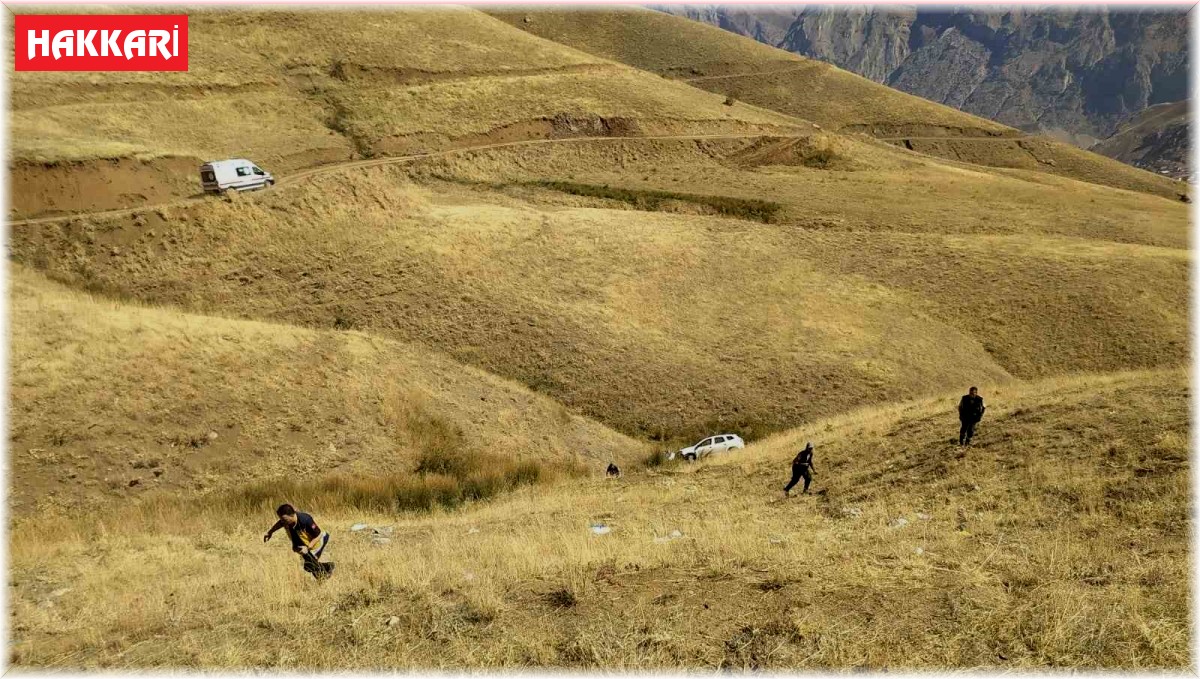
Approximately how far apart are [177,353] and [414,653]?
17553mm

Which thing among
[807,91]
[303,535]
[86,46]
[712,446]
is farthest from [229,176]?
[807,91]

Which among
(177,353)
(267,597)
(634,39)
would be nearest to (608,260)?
(177,353)

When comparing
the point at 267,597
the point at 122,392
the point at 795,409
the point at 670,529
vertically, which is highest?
the point at 267,597

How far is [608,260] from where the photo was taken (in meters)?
36.8

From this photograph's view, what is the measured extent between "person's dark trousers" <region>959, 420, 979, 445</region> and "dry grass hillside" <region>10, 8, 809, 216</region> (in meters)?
35.2

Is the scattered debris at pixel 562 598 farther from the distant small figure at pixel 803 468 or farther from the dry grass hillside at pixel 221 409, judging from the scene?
the dry grass hillside at pixel 221 409

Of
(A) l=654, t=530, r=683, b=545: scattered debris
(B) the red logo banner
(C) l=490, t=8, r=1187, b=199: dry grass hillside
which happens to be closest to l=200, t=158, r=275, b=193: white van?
(B) the red logo banner

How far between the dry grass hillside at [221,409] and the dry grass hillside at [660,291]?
2.82 metres

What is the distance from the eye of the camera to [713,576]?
9602 mm

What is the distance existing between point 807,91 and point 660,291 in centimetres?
8999

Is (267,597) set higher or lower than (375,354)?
higher

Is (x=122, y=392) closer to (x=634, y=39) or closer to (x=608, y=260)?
(x=608, y=260)

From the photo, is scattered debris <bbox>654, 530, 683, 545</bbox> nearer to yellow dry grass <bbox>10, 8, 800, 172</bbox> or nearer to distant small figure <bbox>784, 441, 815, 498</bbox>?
distant small figure <bbox>784, 441, 815, 498</bbox>

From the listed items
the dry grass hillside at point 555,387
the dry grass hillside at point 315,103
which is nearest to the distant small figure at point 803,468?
the dry grass hillside at point 555,387
